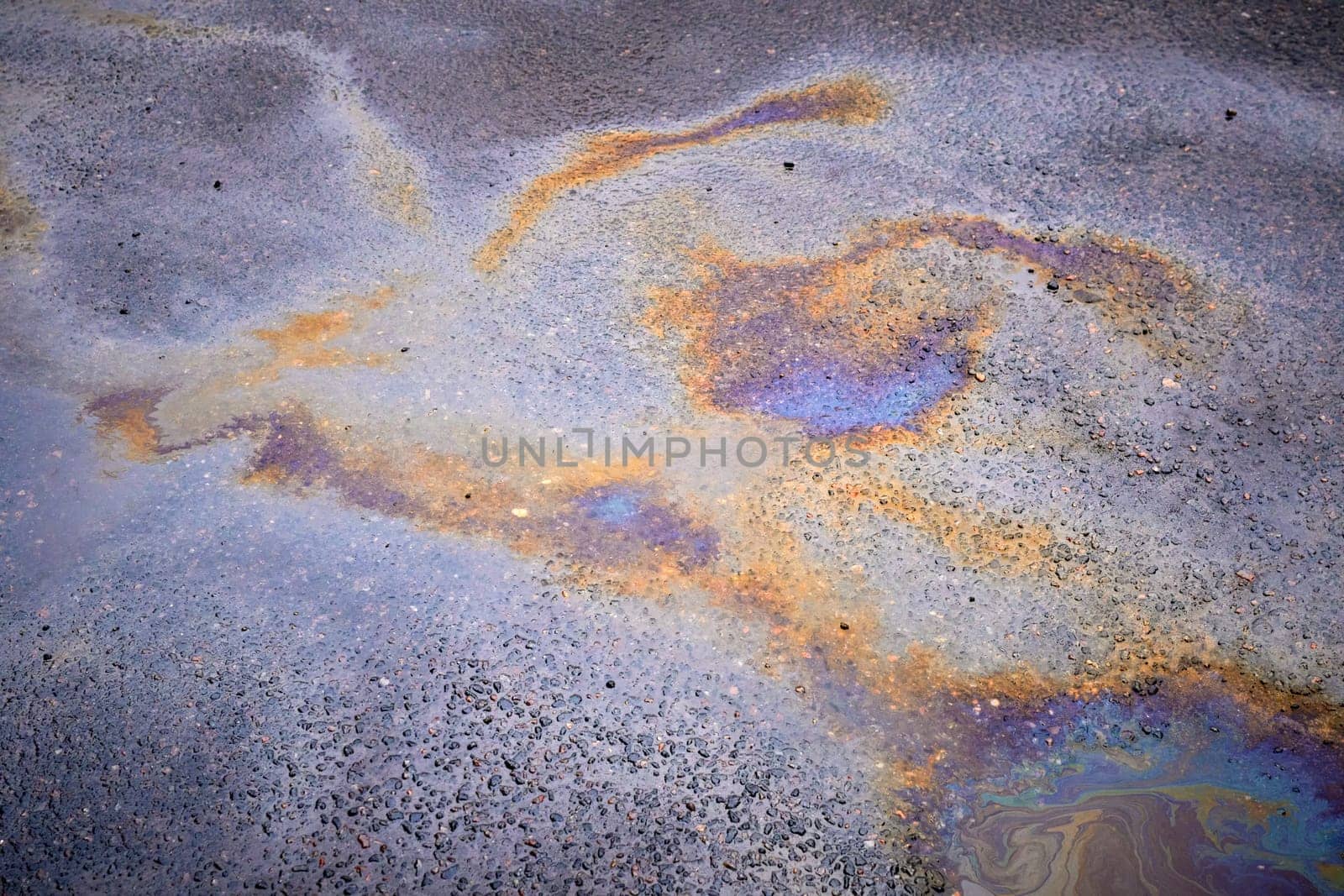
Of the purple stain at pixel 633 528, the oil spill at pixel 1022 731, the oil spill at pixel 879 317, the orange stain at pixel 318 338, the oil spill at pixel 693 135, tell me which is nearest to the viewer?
the oil spill at pixel 1022 731

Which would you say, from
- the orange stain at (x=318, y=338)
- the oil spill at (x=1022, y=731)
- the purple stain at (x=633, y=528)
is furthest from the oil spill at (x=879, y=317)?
the orange stain at (x=318, y=338)

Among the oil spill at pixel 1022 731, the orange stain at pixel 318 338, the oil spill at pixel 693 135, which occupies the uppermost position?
the oil spill at pixel 693 135

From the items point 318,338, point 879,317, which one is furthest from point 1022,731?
point 318,338

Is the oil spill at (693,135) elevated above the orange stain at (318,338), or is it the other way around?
the oil spill at (693,135)

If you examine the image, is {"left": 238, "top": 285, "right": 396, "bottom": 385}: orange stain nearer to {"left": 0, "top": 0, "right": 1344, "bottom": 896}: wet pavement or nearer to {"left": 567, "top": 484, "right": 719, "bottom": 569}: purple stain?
{"left": 0, "top": 0, "right": 1344, "bottom": 896}: wet pavement

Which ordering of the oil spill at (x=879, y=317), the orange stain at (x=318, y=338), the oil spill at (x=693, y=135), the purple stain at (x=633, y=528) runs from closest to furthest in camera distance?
1. the purple stain at (x=633, y=528)
2. the oil spill at (x=879, y=317)
3. the orange stain at (x=318, y=338)
4. the oil spill at (x=693, y=135)

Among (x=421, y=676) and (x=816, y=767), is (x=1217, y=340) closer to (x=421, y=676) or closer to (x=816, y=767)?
(x=816, y=767)

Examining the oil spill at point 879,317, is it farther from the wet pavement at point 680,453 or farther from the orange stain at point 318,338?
the orange stain at point 318,338

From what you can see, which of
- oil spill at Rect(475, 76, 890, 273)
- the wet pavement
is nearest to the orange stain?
the wet pavement

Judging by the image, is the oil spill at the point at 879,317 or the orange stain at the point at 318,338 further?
the orange stain at the point at 318,338
